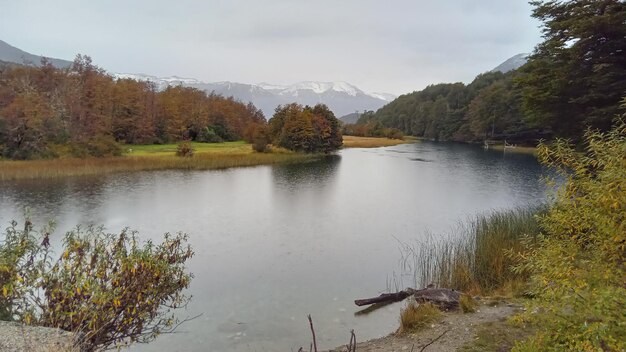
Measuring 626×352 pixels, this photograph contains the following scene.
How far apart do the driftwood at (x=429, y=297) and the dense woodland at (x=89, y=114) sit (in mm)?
31806

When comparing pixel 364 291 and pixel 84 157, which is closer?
pixel 364 291

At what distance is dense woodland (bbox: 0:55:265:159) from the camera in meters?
31.8

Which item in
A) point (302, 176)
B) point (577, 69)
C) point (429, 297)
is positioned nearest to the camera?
point (429, 297)

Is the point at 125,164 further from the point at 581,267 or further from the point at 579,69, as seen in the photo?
the point at 581,267

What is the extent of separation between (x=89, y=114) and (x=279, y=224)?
34.0 metres

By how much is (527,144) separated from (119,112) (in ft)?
201

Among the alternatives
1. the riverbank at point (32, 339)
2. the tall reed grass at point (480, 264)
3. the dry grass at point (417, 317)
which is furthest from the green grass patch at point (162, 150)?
the riverbank at point (32, 339)

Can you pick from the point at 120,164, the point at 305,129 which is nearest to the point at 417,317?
the point at 120,164

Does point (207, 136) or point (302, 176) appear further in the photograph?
point (207, 136)

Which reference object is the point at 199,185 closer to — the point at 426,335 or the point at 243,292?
the point at 243,292

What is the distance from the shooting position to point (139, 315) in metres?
5.77

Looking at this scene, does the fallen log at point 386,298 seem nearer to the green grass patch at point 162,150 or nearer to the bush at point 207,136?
the green grass patch at point 162,150

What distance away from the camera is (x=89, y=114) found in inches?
1641

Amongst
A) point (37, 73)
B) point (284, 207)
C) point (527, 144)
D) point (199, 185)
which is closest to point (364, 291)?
point (284, 207)
